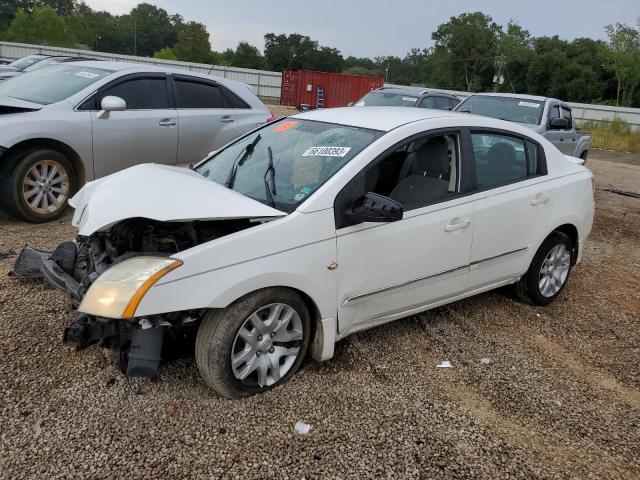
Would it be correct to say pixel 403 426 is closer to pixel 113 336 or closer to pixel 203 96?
pixel 113 336

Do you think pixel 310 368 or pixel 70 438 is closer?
pixel 70 438

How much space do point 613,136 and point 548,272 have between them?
2311 cm

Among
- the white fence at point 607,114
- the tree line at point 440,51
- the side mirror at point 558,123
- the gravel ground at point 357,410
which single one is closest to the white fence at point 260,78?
the white fence at point 607,114

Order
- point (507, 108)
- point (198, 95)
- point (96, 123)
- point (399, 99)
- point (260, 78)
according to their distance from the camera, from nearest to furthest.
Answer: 1. point (96, 123)
2. point (198, 95)
3. point (507, 108)
4. point (399, 99)
5. point (260, 78)

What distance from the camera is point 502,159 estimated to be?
418cm

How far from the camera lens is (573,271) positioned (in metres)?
5.94

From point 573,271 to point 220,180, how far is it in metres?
4.11

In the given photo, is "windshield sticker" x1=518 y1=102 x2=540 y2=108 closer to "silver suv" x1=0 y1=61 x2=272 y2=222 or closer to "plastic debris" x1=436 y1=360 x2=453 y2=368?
"silver suv" x1=0 y1=61 x2=272 y2=222

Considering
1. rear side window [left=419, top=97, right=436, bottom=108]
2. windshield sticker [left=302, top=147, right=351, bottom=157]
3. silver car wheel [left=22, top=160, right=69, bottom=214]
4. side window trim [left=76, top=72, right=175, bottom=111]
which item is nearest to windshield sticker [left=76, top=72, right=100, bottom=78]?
side window trim [left=76, top=72, right=175, bottom=111]

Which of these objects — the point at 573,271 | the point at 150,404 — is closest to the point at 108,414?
the point at 150,404

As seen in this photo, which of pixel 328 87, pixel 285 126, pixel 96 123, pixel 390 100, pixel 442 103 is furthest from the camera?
pixel 328 87

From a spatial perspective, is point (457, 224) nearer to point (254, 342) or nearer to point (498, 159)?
point (498, 159)

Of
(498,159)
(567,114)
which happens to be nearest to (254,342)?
(498,159)

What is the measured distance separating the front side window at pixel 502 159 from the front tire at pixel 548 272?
25.4 inches
